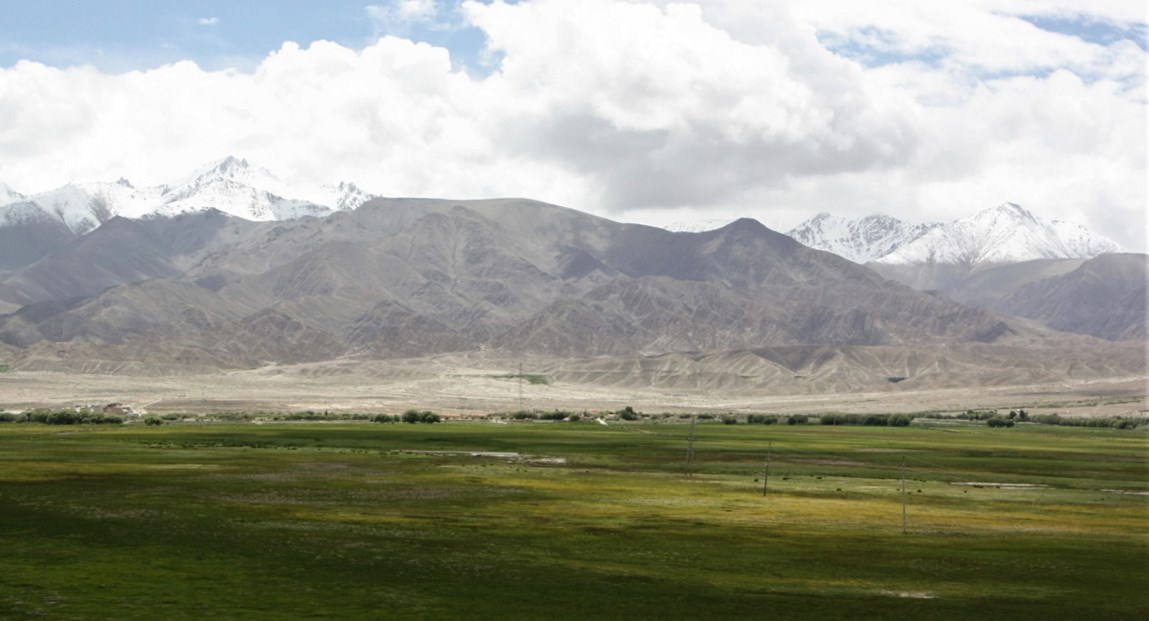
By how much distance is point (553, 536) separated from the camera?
2133 inches

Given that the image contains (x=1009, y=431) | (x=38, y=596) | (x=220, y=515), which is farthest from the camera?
(x=1009, y=431)

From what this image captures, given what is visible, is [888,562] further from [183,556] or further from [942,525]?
[183,556]

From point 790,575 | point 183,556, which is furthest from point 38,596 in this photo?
point 790,575

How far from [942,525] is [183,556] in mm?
34369

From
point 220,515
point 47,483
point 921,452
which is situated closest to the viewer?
point 220,515

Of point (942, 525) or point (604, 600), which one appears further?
point (942, 525)

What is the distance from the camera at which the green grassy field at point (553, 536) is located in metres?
40.1

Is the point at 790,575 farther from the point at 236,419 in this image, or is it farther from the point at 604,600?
the point at 236,419

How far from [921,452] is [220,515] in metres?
74.3

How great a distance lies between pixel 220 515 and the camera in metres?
58.4

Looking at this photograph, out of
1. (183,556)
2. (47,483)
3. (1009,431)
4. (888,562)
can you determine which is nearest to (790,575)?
(888,562)

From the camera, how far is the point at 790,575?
151 feet

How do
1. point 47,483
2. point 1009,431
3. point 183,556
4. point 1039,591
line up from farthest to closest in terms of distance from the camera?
point 1009,431
point 47,483
point 183,556
point 1039,591

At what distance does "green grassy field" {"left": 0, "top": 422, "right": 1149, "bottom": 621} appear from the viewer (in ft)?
132
